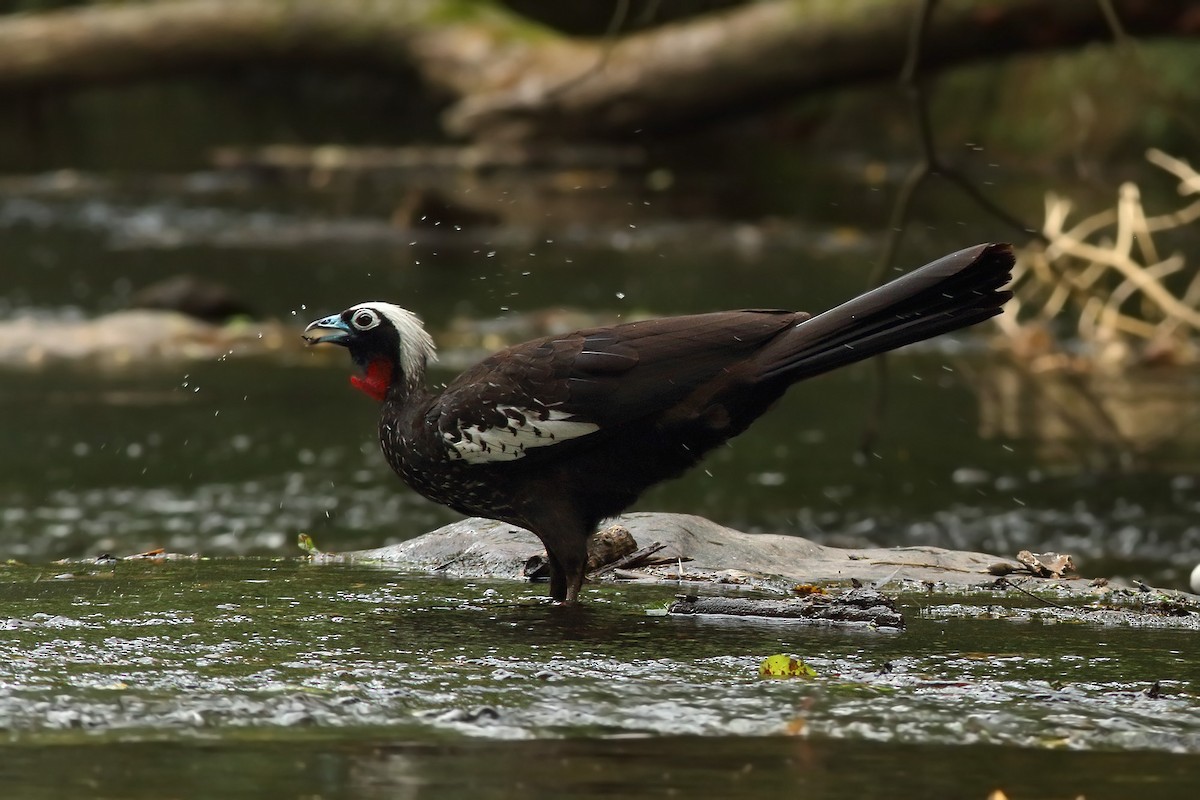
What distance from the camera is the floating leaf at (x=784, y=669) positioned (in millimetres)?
4117

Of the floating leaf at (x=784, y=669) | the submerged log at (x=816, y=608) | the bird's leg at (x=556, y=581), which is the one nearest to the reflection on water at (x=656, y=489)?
the bird's leg at (x=556, y=581)

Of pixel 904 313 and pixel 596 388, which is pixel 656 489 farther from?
pixel 904 313

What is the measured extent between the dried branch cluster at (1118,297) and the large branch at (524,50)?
1514 mm

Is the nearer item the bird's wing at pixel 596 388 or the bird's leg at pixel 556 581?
the bird's wing at pixel 596 388

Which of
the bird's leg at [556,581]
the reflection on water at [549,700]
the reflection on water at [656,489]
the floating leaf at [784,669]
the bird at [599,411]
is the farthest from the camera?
the reflection on water at [656,489]

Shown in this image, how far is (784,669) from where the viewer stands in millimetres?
4133

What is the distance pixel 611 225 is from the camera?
1778cm

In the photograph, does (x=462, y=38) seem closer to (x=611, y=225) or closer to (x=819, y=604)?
(x=611, y=225)

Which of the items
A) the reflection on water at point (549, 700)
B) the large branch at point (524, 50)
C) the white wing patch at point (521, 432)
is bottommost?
the reflection on water at point (549, 700)

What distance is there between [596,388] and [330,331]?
Result: 88cm

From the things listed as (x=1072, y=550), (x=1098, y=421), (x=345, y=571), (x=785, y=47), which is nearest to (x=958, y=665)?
(x=345, y=571)

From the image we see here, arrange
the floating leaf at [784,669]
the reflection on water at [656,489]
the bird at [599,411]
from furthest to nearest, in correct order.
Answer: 1. the reflection on water at [656,489]
2. the bird at [599,411]
3. the floating leaf at [784,669]

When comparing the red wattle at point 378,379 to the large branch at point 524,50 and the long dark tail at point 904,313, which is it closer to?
the long dark tail at point 904,313

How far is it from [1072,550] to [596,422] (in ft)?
12.2
